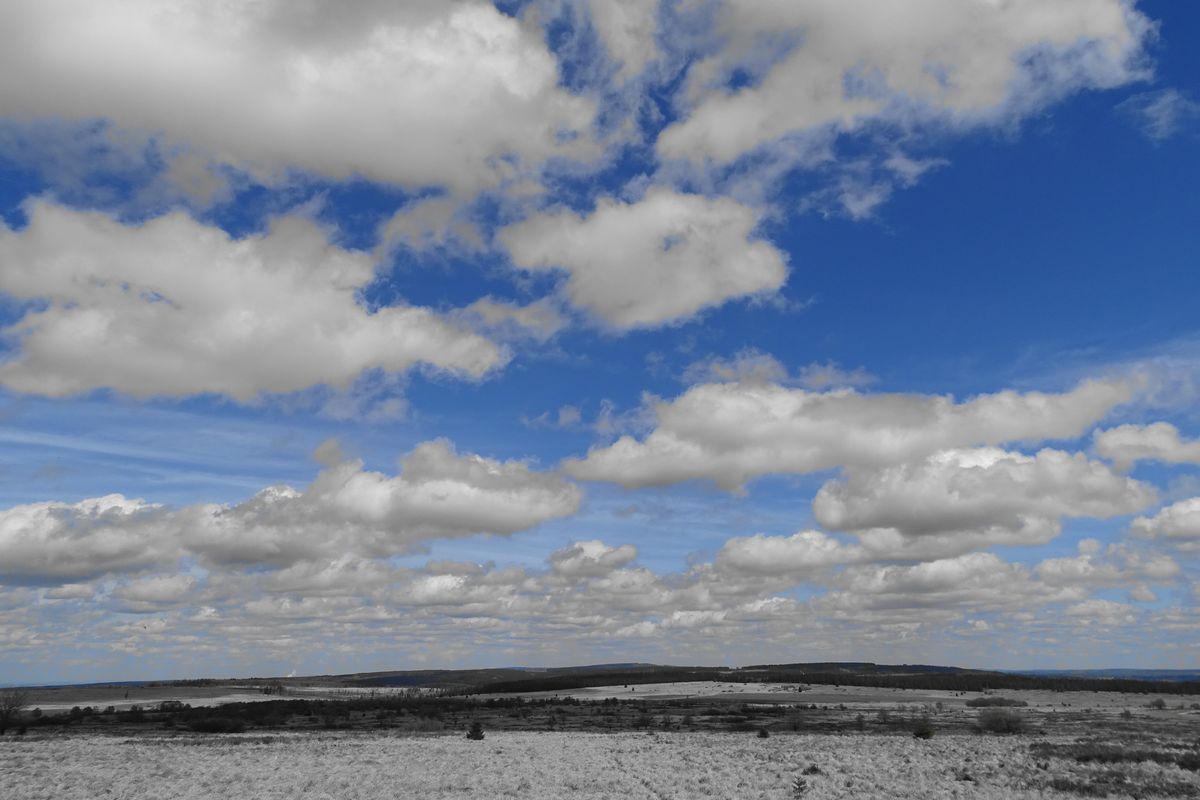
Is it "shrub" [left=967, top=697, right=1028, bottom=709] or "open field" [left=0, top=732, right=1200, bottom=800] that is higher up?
"open field" [left=0, top=732, right=1200, bottom=800]

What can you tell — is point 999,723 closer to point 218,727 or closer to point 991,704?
point 991,704

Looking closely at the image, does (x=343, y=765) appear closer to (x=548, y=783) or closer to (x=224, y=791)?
(x=224, y=791)

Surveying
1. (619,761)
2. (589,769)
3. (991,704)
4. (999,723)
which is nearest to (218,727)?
(619,761)

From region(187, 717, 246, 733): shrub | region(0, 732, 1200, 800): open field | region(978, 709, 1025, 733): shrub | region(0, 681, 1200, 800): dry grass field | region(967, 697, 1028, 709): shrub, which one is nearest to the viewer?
region(0, 732, 1200, 800): open field

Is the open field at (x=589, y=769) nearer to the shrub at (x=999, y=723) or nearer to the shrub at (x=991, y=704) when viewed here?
the shrub at (x=999, y=723)

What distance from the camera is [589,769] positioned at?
138 ft

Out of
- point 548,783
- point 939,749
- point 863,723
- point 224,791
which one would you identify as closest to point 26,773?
point 224,791

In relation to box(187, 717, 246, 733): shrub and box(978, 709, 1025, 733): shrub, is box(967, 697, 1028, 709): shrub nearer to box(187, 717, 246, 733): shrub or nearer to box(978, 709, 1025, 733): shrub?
box(978, 709, 1025, 733): shrub

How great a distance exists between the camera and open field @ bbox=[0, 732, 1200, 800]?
33.5m

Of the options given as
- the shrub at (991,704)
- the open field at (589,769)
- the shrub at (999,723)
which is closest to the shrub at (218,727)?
the open field at (589,769)

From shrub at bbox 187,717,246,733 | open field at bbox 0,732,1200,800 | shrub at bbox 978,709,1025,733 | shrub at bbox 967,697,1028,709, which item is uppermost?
open field at bbox 0,732,1200,800

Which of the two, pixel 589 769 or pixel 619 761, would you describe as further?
pixel 619 761

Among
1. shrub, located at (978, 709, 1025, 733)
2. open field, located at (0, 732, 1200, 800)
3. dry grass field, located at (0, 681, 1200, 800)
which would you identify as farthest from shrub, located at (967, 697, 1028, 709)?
open field, located at (0, 732, 1200, 800)

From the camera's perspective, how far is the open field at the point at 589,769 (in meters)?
33.5
